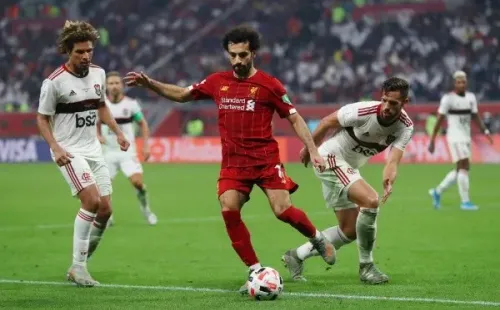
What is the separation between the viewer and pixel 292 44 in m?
37.4

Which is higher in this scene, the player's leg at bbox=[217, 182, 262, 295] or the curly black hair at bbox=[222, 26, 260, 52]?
the curly black hair at bbox=[222, 26, 260, 52]

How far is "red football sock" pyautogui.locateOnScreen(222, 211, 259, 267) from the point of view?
8.59 metres

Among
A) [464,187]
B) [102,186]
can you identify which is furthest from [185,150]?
[102,186]

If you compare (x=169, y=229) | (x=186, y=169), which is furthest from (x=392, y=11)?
(x=169, y=229)

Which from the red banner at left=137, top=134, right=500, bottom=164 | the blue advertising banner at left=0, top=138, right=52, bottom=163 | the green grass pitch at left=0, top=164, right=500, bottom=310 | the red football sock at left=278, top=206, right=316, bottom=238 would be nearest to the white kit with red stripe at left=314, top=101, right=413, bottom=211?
the red football sock at left=278, top=206, right=316, bottom=238

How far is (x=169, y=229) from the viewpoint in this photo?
49.2 ft

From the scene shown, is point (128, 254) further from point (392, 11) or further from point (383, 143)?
point (392, 11)

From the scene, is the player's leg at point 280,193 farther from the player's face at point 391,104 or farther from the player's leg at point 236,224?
the player's face at point 391,104

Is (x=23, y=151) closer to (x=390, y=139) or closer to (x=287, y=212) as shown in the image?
(x=390, y=139)

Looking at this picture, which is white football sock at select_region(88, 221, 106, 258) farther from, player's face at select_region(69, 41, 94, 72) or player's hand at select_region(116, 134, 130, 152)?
player's face at select_region(69, 41, 94, 72)

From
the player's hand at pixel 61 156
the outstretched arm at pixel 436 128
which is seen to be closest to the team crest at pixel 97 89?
the player's hand at pixel 61 156

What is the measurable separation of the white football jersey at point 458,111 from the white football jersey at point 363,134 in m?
8.84

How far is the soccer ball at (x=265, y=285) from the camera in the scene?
8.21 meters

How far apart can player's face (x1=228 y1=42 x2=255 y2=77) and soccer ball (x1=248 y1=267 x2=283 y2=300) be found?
172cm
